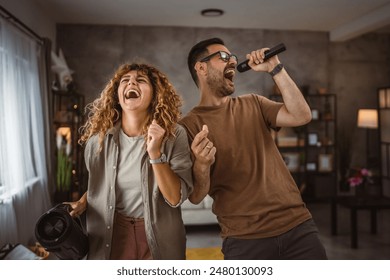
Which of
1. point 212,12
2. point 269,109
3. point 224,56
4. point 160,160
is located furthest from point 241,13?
point 160,160

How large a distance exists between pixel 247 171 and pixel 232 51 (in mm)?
329

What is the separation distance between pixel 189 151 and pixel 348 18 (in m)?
0.63

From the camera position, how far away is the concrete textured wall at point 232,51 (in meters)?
0.94

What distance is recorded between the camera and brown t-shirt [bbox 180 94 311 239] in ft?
3.07

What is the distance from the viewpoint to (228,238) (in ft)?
3.25

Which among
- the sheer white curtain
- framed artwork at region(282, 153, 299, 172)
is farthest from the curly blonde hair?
framed artwork at region(282, 153, 299, 172)

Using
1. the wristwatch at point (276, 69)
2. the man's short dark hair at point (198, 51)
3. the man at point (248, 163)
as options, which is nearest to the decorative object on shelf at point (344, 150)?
the man at point (248, 163)

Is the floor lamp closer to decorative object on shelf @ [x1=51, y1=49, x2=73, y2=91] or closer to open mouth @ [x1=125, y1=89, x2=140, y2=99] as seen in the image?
open mouth @ [x1=125, y1=89, x2=140, y2=99]

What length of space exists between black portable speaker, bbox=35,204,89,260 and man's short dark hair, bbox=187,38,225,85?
1.59ft

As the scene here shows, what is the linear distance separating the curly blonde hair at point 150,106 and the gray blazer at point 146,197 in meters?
0.02

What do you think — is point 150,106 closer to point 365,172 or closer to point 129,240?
point 129,240

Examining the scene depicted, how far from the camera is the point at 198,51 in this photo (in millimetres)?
944
